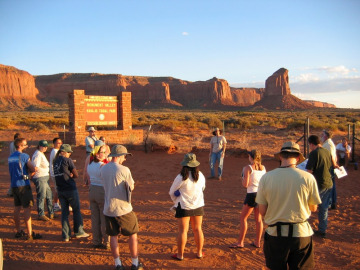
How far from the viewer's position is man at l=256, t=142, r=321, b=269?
3080 mm

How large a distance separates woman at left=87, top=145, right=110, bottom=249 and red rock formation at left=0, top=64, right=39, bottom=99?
10760 cm

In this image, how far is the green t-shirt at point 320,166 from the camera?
17.5 ft

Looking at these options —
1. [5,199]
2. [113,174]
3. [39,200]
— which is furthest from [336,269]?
[5,199]

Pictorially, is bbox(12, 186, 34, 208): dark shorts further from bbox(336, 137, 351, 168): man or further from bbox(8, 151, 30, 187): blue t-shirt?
bbox(336, 137, 351, 168): man

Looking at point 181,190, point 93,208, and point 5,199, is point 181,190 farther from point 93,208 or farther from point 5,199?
point 5,199

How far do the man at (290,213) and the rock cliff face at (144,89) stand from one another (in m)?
98.3

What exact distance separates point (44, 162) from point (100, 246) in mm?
2129

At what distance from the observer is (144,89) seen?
12181 centimetres

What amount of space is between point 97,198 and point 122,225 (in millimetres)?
923

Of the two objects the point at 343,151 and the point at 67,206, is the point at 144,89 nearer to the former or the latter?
the point at 343,151

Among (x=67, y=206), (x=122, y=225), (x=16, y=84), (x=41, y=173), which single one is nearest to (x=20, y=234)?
(x=67, y=206)

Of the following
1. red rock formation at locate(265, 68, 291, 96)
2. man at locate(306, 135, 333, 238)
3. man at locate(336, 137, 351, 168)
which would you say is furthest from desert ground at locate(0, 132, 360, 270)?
red rock formation at locate(265, 68, 291, 96)

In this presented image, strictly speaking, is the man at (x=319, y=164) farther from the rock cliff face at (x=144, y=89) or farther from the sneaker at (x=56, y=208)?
the rock cliff face at (x=144, y=89)

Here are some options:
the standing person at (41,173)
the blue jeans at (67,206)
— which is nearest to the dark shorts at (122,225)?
the blue jeans at (67,206)
